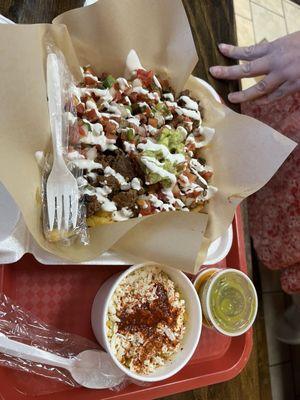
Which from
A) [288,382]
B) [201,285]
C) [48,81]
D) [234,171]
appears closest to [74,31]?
[48,81]

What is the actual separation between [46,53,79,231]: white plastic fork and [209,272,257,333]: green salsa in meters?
0.42

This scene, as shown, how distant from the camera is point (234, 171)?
44.9 inches

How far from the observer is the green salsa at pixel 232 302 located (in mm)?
1109

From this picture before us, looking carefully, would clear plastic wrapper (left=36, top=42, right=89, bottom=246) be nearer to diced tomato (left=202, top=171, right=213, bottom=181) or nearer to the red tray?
the red tray

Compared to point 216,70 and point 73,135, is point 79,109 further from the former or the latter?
point 216,70

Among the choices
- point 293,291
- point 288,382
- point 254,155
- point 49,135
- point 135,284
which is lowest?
point 288,382

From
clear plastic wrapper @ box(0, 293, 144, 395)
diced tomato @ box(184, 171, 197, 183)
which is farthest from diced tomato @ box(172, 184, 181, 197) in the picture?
clear plastic wrapper @ box(0, 293, 144, 395)

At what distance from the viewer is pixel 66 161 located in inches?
36.3

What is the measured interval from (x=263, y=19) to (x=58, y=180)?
6.83ft

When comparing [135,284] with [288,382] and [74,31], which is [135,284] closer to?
[74,31]

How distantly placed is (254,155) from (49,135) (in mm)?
517

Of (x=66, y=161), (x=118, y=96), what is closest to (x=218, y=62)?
(x=118, y=96)

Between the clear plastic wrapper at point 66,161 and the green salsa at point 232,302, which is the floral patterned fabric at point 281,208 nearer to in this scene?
the green salsa at point 232,302

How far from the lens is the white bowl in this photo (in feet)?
3.16
